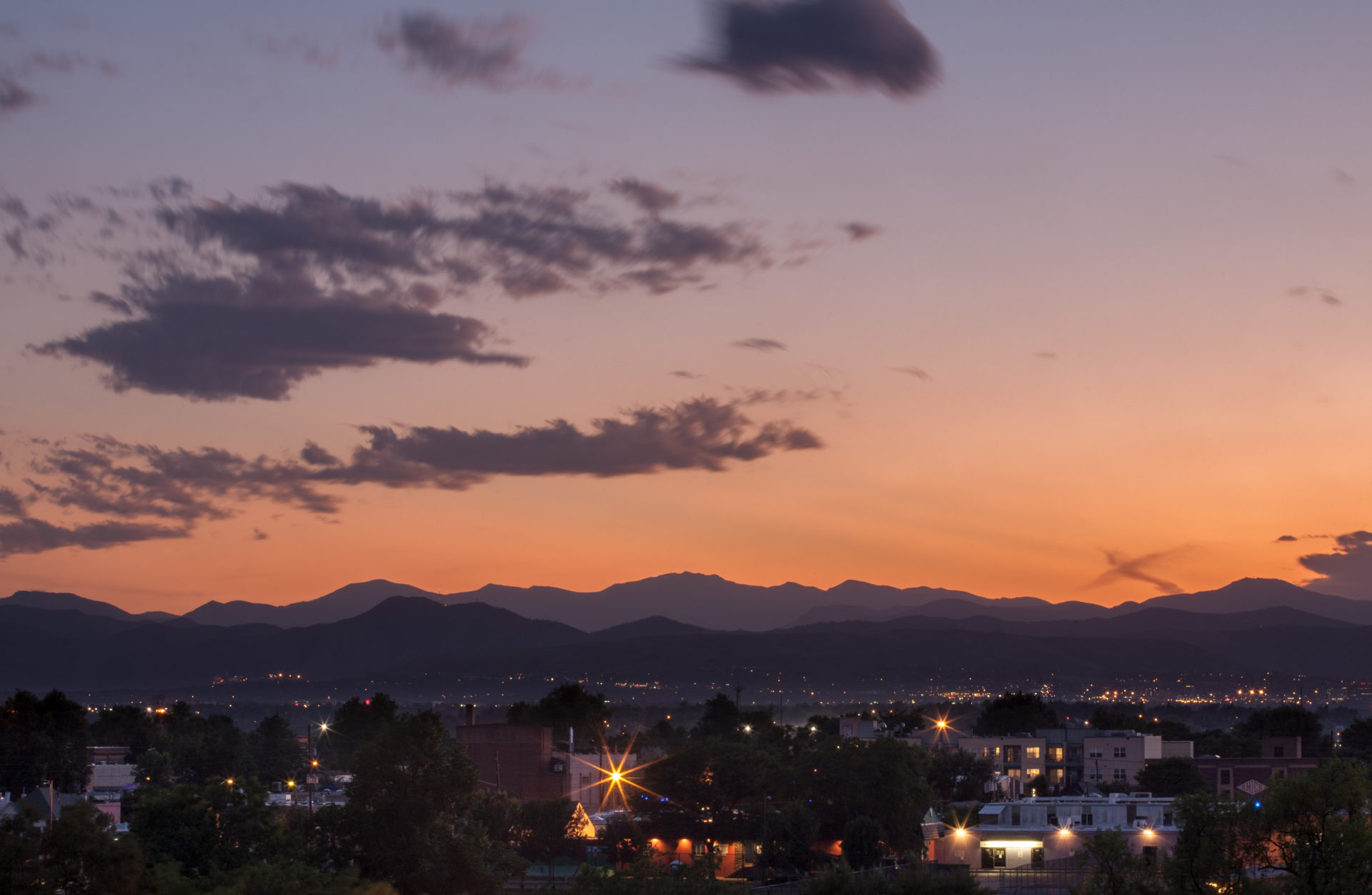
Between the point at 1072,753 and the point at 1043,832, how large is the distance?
245ft

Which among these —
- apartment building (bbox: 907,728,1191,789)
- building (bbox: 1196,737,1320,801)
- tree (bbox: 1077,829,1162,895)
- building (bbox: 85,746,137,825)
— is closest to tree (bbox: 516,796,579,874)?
building (bbox: 85,746,137,825)

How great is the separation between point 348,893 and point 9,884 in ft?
33.3

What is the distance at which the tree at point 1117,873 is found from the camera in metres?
41.8

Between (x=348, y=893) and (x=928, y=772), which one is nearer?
(x=348, y=893)

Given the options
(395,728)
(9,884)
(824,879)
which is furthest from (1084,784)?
(9,884)

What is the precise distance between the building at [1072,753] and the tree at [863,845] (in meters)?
58.9

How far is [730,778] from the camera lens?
104m

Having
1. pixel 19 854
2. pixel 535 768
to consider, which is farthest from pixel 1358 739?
pixel 19 854

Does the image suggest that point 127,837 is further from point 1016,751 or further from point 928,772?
point 1016,751

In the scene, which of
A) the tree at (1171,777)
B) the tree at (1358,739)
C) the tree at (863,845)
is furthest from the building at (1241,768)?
the tree at (863,845)

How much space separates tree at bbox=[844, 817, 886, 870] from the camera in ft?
317

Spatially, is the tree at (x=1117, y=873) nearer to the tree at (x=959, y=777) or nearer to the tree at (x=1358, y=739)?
the tree at (x=959, y=777)

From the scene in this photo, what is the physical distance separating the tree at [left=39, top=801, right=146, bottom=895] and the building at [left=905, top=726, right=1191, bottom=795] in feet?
412

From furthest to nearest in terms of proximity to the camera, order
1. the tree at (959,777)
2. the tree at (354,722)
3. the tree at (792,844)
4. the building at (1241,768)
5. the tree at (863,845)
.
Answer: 1. the tree at (354,722)
2. the tree at (959,777)
3. the building at (1241,768)
4. the tree at (863,845)
5. the tree at (792,844)
